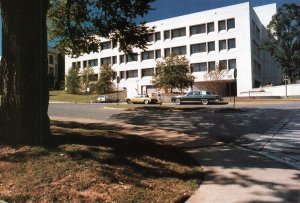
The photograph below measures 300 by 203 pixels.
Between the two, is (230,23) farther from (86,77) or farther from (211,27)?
(86,77)

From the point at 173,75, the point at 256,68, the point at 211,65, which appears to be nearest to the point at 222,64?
the point at 211,65

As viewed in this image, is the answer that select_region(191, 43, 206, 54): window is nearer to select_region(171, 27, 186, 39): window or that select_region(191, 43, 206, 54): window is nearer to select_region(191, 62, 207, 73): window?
select_region(191, 62, 207, 73): window

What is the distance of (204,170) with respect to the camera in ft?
27.3

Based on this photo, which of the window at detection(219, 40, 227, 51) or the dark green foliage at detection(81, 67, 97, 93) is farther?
the dark green foliage at detection(81, 67, 97, 93)

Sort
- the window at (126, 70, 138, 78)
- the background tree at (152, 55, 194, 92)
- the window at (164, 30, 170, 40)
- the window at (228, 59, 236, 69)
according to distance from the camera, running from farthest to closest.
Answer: the window at (126, 70, 138, 78)
the window at (164, 30, 170, 40)
the window at (228, 59, 236, 69)
the background tree at (152, 55, 194, 92)

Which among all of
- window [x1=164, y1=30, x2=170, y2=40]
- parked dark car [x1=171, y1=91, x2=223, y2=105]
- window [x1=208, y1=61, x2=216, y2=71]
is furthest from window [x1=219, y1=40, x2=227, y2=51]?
parked dark car [x1=171, y1=91, x2=223, y2=105]

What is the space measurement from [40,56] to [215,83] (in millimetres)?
47583

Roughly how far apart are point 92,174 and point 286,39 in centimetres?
6392

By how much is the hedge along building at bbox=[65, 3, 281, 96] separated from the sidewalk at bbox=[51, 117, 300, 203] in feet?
128

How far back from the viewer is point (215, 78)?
170ft

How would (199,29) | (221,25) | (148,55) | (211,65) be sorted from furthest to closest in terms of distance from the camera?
1. (148,55)
2. (199,29)
3. (211,65)
4. (221,25)

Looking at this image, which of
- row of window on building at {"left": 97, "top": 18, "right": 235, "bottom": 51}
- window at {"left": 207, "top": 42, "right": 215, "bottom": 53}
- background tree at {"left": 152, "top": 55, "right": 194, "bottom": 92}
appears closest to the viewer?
background tree at {"left": 152, "top": 55, "right": 194, "bottom": 92}

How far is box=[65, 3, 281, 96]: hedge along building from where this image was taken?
2158 inches

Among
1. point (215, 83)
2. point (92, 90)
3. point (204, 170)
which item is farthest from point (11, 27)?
point (92, 90)
